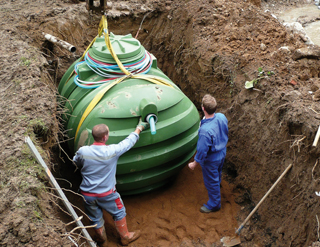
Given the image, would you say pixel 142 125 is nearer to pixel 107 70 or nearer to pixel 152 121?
pixel 152 121

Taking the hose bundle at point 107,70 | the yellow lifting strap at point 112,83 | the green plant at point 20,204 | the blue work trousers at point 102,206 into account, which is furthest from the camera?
the hose bundle at point 107,70

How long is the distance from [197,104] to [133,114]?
6.78 ft

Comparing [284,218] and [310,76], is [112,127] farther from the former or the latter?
[310,76]

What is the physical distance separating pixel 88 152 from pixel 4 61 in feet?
6.78

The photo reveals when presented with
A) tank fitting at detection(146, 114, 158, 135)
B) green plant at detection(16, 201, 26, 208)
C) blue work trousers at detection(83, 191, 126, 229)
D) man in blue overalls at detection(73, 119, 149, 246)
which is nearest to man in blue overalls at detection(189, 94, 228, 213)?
tank fitting at detection(146, 114, 158, 135)

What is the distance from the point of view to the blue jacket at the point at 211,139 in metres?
3.24

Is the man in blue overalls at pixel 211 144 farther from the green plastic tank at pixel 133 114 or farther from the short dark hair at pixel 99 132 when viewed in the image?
the short dark hair at pixel 99 132

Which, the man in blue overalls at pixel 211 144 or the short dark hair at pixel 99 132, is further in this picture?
the man in blue overalls at pixel 211 144

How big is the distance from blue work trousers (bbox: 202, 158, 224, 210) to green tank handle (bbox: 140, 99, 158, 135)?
80 cm

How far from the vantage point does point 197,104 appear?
5105 millimetres

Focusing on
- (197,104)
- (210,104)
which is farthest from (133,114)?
(197,104)

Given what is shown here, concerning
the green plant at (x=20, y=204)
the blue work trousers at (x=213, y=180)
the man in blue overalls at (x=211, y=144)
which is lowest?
the blue work trousers at (x=213, y=180)

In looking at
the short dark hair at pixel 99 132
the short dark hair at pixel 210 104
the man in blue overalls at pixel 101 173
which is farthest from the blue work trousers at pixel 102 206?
the short dark hair at pixel 210 104

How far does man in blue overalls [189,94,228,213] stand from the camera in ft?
10.6
